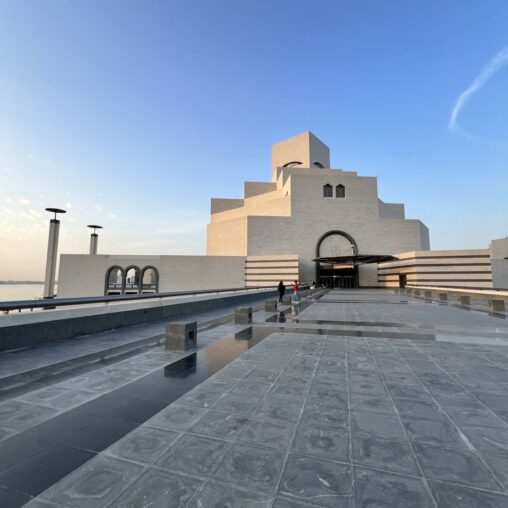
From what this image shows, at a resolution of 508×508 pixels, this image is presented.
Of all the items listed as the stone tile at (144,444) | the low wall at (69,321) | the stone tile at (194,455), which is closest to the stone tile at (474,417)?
the stone tile at (194,455)

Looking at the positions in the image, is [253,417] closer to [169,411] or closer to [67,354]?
[169,411]

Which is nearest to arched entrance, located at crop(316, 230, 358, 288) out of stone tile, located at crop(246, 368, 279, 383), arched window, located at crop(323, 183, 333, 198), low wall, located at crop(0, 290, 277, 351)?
arched window, located at crop(323, 183, 333, 198)

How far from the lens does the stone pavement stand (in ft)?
6.67

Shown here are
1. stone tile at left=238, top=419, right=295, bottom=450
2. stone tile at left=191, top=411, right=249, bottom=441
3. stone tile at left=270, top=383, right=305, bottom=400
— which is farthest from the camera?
stone tile at left=270, top=383, right=305, bottom=400

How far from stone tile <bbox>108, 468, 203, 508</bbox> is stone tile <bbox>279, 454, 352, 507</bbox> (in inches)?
28.4

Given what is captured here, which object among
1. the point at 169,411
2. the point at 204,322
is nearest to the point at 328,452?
the point at 169,411

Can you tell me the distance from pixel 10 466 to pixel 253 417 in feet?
7.50

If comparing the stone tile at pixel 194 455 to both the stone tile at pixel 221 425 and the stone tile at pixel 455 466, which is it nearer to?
the stone tile at pixel 221 425

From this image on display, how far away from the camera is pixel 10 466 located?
91.9 inches

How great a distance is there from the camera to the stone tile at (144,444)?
8.21 feet

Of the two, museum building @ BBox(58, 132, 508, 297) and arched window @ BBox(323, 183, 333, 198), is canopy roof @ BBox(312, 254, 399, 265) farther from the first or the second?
arched window @ BBox(323, 183, 333, 198)

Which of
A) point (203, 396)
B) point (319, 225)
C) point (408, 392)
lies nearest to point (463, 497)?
point (408, 392)

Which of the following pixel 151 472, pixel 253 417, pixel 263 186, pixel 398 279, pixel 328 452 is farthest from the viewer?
pixel 263 186

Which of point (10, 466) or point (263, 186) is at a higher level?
point (263, 186)
